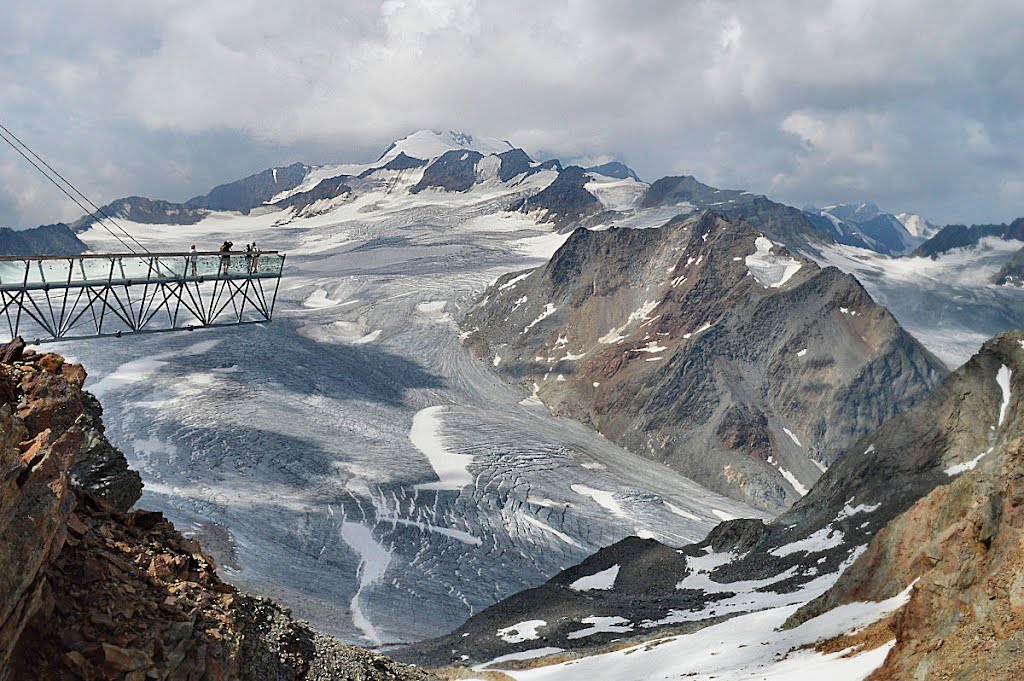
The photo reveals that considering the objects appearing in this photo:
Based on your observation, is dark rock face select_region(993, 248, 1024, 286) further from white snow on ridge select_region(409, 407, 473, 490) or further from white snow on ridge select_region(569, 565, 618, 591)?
white snow on ridge select_region(569, 565, 618, 591)

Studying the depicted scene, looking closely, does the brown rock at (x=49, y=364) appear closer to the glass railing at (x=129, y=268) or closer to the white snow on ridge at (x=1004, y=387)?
the glass railing at (x=129, y=268)

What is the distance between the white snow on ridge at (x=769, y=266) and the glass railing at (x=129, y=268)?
315 feet

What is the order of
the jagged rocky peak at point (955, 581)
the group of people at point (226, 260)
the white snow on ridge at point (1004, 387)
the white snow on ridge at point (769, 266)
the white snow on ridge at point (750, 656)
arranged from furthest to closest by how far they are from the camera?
the white snow on ridge at point (769, 266) < the white snow on ridge at point (1004, 387) < the group of people at point (226, 260) < the white snow on ridge at point (750, 656) < the jagged rocky peak at point (955, 581)

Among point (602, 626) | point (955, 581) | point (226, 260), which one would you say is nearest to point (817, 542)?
point (602, 626)

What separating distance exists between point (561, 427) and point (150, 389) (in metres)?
47.6

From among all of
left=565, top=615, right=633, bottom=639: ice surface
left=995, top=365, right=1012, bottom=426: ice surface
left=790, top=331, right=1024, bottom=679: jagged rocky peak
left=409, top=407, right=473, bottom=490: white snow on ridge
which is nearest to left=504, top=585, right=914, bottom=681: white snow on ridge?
left=790, top=331, right=1024, bottom=679: jagged rocky peak

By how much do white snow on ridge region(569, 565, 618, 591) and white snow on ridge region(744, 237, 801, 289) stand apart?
250ft

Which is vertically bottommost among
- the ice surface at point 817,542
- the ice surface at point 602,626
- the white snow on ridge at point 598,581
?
the white snow on ridge at point 598,581

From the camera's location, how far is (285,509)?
198 ft

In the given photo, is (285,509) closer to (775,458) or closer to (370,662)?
(370,662)

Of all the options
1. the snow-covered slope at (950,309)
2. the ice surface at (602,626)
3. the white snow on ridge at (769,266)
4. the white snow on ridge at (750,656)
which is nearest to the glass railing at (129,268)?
the white snow on ridge at (750,656)

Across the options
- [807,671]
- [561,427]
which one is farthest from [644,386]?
[807,671]

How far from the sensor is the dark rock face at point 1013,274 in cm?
18662

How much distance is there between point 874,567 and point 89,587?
20.3m
